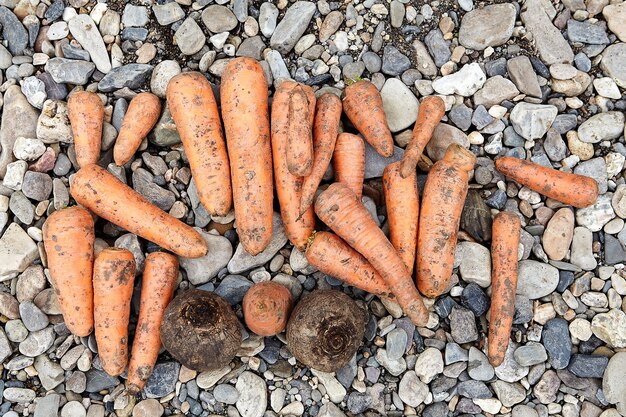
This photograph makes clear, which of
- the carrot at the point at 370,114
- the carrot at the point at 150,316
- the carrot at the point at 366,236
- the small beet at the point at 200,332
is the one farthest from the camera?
the carrot at the point at 370,114

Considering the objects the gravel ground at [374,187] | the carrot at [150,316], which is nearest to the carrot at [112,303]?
the carrot at [150,316]

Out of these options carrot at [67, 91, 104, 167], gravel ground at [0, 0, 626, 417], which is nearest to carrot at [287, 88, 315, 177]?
Answer: gravel ground at [0, 0, 626, 417]

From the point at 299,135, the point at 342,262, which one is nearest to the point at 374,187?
the point at 342,262

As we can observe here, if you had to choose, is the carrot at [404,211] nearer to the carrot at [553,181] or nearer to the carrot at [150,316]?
the carrot at [553,181]

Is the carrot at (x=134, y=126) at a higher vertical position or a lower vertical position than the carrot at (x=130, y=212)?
higher

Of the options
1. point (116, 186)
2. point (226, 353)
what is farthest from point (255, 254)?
point (116, 186)

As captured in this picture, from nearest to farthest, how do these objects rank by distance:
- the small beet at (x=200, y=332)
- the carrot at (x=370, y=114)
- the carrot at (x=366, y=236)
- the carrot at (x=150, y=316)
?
the small beet at (x=200, y=332), the carrot at (x=366, y=236), the carrot at (x=150, y=316), the carrot at (x=370, y=114)
